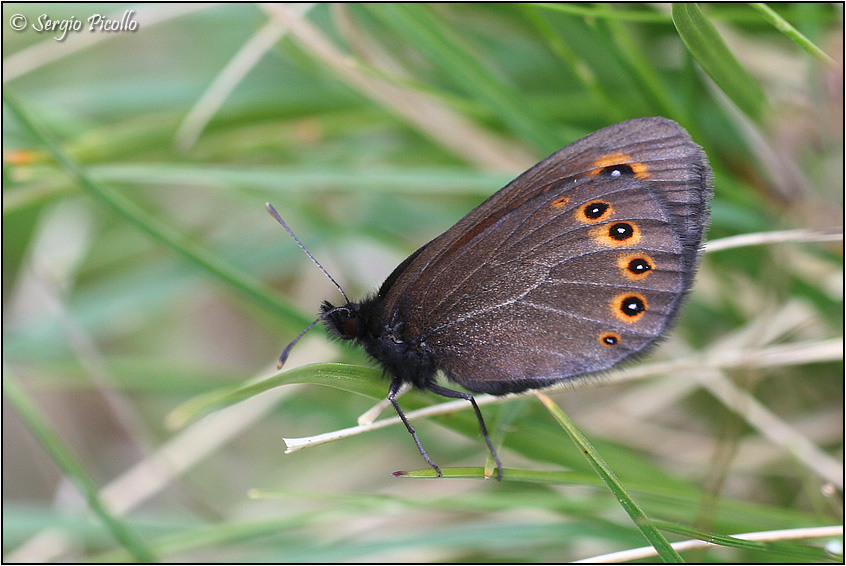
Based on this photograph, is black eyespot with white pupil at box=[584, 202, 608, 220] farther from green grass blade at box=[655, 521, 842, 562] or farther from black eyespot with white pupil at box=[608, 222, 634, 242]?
green grass blade at box=[655, 521, 842, 562]

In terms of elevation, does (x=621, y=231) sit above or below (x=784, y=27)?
below

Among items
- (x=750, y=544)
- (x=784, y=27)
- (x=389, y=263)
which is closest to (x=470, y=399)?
(x=750, y=544)

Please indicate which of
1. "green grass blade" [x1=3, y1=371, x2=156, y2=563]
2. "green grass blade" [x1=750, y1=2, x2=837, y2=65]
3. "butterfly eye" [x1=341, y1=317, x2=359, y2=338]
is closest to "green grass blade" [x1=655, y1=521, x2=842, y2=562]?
"butterfly eye" [x1=341, y1=317, x2=359, y2=338]

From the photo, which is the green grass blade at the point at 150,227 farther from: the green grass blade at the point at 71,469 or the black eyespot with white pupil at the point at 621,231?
the black eyespot with white pupil at the point at 621,231

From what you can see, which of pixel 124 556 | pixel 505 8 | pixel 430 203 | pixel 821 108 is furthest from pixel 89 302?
pixel 821 108

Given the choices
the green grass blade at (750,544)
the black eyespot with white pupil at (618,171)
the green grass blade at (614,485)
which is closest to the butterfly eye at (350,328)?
the green grass blade at (614,485)

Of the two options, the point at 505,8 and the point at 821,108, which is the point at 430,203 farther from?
the point at 821,108

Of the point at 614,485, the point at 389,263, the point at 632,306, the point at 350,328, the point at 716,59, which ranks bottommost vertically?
the point at 614,485

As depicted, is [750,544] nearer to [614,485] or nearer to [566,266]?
[614,485]
